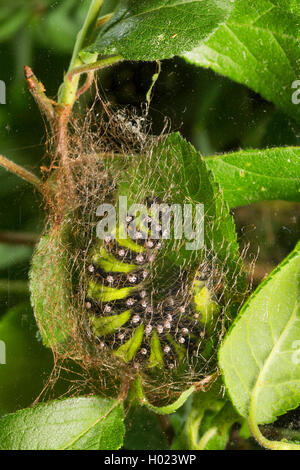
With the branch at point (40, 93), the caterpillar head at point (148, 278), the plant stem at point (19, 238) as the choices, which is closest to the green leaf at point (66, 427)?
the caterpillar head at point (148, 278)

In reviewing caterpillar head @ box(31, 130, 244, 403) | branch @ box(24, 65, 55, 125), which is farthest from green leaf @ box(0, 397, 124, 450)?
branch @ box(24, 65, 55, 125)

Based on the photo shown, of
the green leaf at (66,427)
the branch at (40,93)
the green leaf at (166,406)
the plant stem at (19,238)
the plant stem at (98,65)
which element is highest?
the plant stem at (98,65)

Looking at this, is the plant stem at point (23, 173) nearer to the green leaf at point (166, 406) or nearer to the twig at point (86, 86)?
the twig at point (86, 86)

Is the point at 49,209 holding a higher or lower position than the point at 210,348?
higher

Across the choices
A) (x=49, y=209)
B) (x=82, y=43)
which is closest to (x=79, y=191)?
(x=49, y=209)

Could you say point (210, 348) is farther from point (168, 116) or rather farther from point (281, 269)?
point (168, 116)

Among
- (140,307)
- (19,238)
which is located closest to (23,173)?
(19,238)

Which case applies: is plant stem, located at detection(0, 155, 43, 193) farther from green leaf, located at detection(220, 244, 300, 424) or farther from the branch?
green leaf, located at detection(220, 244, 300, 424)

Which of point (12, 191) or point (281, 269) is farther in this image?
point (12, 191)
